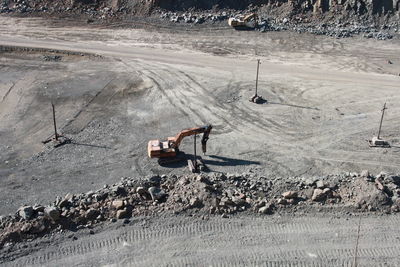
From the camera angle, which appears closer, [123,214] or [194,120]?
[123,214]

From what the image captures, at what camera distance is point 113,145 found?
924 inches

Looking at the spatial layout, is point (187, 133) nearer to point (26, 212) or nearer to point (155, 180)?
point (155, 180)

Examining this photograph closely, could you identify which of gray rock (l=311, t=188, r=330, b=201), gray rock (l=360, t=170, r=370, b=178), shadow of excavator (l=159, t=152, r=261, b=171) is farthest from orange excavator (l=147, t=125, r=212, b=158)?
gray rock (l=360, t=170, r=370, b=178)

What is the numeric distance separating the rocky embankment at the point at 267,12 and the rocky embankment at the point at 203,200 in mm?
20471

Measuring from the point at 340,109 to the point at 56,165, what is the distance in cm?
1548

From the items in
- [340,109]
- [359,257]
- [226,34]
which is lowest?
[359,257]

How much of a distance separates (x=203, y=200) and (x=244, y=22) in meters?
22.6

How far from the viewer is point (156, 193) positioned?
19.0m

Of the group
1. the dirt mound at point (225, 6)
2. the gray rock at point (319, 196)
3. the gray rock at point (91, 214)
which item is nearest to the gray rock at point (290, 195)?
the gray rock at point (319, 196)

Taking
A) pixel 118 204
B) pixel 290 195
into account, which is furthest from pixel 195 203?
pixel 290 195

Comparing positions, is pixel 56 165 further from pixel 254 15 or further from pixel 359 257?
pixel 254 15

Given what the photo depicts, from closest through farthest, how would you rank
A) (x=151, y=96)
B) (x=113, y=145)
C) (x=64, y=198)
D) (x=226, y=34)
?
1. (x=64, y=198)
2. (x=113, y=145)
3. (x=151, y=96)
4. (x=226, y=34)

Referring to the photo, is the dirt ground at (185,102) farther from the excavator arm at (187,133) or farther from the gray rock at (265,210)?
the gray rock at (265,210)

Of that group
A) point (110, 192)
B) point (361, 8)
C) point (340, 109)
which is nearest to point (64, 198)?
point (110, 192)
